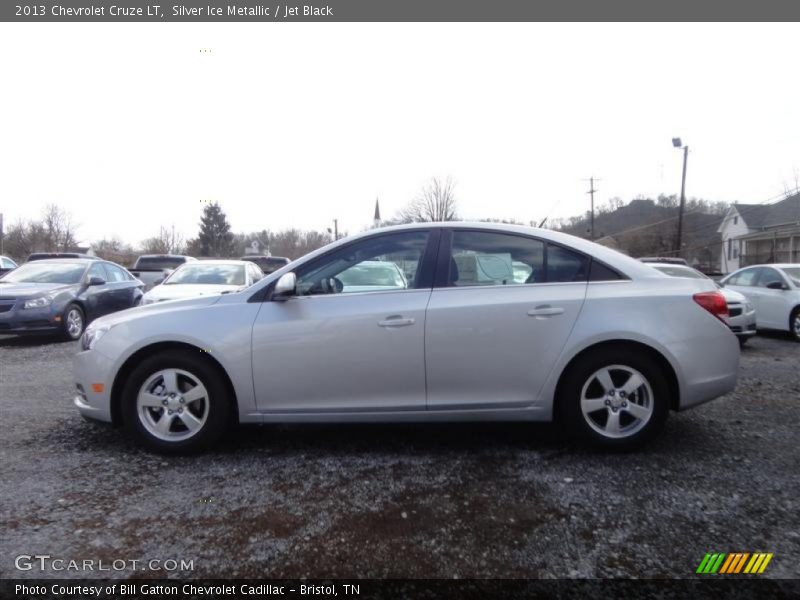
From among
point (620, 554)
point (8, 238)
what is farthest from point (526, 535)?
point (8, 238)

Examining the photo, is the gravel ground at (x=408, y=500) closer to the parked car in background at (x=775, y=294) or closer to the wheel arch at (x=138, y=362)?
the wheel arch at (x=138, y=362)

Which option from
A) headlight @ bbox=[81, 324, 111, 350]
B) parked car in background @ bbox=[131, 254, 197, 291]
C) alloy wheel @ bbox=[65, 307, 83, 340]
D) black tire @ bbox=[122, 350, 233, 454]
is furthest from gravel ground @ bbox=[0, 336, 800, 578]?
parked car in background @ bbox=[131, 254, 197, 291]

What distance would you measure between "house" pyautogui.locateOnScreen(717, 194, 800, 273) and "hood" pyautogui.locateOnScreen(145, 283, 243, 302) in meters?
30.6

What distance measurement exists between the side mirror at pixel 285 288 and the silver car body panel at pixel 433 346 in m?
0.08

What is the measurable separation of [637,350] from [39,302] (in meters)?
8.94

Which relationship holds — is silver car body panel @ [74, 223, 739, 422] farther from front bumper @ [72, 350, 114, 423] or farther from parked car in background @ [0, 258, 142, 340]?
parked car in background @ [0, 258, 142, 340]

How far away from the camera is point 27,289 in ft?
28.1

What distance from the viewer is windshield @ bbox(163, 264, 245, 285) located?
9141 millimetres

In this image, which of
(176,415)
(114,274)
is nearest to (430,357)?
(176,415)

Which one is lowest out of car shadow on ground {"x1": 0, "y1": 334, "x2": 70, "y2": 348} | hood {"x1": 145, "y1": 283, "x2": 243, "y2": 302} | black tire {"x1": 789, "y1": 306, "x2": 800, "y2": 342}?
car shadow on ground {"x1": 0, "y1": 334, "x2": 70, "y2": 348}

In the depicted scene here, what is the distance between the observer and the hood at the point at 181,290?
322 inches

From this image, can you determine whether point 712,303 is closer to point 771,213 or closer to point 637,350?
point 637,350

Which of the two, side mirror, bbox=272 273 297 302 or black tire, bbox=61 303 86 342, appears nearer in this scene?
side mirror, bbox=272 273 297 302

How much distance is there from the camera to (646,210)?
60219mm
